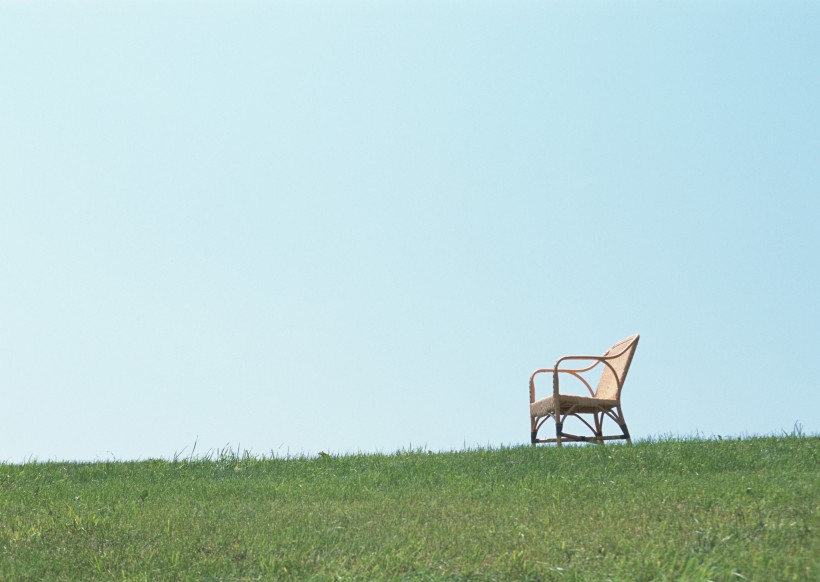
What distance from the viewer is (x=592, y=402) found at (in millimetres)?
8750

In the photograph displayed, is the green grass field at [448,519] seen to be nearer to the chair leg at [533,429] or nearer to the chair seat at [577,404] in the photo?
the chair seat at [577,404]

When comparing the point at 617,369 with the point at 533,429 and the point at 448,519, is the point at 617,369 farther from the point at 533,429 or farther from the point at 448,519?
the point at 448,519

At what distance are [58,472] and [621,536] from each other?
548cm

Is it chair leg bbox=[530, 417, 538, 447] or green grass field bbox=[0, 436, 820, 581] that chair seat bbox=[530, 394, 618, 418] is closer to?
chair leg bbox=[530, 417, 538, 447]

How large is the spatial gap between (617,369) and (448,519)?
4.61m

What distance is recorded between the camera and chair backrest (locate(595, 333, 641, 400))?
8.92 meters

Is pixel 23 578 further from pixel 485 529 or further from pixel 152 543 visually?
pixel 485 529

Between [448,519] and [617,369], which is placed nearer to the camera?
[448,519]

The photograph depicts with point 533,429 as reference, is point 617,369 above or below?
above

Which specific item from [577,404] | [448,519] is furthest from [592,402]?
[448,519]

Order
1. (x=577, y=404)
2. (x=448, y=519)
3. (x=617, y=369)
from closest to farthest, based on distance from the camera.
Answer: (x=448, y=519), (x=577, y=404), (x=617, y=369)

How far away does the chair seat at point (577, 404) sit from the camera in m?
8.70

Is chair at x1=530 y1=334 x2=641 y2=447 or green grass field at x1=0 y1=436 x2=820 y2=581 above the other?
chair at x1=530 y1=334 x2=641 y2=447

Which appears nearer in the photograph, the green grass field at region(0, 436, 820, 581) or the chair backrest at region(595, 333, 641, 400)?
the green grass field at region(0, 436, 820, 581)
